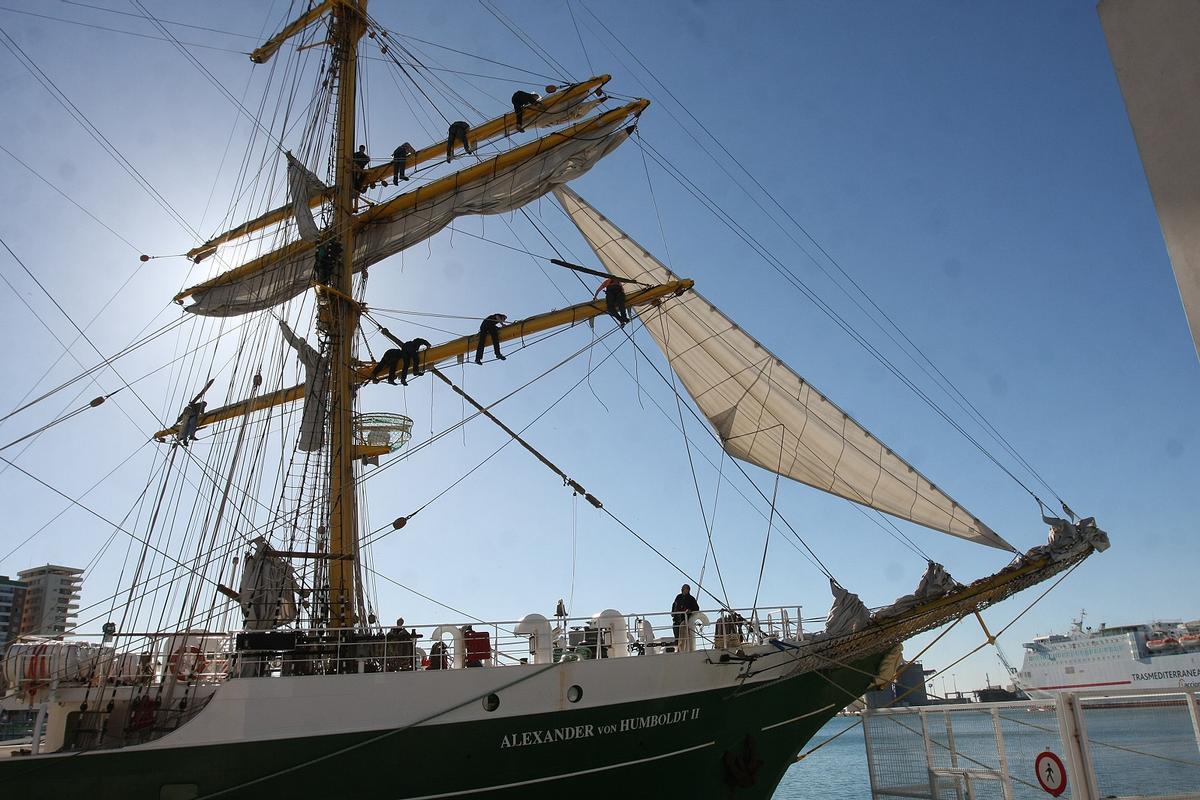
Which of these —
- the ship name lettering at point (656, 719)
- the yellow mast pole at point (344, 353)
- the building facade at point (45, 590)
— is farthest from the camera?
the building facade at point (45, 590)

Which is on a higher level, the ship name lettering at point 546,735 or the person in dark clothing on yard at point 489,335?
the person in dark clothing on yard at point 489,335

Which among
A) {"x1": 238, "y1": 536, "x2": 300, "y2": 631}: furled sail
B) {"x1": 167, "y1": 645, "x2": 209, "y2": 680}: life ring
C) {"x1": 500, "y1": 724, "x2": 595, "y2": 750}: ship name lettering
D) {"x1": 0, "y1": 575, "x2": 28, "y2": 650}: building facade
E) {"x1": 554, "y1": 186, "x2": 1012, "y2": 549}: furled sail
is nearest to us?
{"x1": 500, "y1": 724, "x2": 595, "y2": 750}: ship name lettering

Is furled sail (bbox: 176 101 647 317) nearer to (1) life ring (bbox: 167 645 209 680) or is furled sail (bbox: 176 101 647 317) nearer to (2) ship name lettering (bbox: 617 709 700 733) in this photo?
(1) life ring (bbox: 167 645 209 680)

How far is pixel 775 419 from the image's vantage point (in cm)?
1356

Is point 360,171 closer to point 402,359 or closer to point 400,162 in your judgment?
point 400,162

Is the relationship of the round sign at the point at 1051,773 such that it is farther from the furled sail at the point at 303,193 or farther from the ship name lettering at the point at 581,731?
the furled sail at the point at 303,193

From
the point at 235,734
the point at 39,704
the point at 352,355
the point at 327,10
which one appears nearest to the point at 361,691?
the point at 235,734

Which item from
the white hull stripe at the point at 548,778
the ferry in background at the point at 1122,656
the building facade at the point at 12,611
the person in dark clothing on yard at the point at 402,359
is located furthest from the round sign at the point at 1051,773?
the building facade at the point at 12,611

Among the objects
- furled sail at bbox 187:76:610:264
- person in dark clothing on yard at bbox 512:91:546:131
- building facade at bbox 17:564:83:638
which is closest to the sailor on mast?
furled sail at bbox 187:76:610:264

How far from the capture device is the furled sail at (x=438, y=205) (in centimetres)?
1622

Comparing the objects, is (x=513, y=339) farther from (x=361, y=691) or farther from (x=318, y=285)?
(x=361, y=691)

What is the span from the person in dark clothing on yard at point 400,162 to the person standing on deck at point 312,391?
4.96 m

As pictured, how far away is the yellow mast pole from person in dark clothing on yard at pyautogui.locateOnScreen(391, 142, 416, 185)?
3.20ft

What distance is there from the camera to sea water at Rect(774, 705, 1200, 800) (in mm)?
7793
